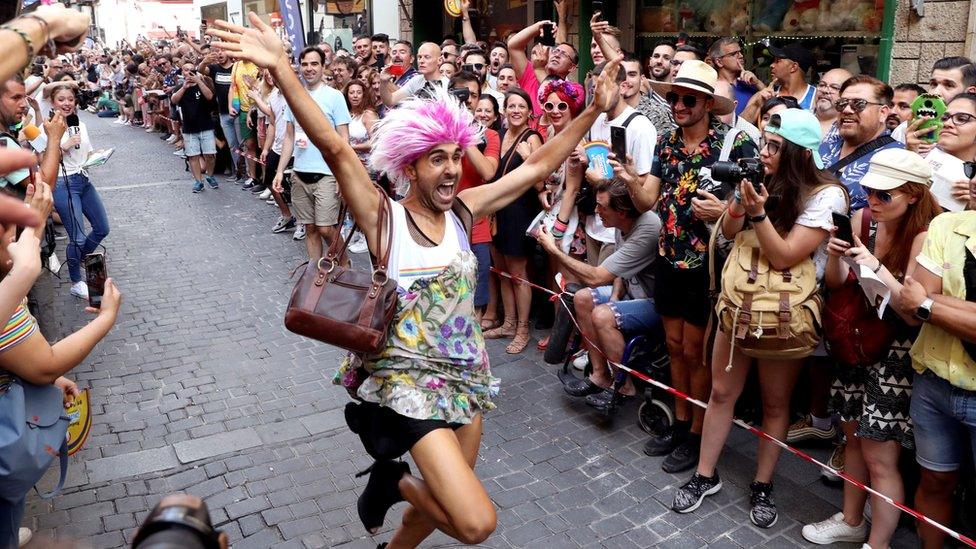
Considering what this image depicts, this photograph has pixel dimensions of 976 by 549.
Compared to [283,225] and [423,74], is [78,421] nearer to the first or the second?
[423,74]

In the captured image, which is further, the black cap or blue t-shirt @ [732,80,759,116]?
blue t-shirt @ [732,80,759,116]

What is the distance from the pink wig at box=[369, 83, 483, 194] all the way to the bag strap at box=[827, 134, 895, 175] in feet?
7.41

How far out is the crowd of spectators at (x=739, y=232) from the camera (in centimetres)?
350

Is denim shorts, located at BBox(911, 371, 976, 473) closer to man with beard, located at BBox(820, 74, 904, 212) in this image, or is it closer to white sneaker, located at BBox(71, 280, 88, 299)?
man with beard, located at BBox(820, 74, 904, 212)

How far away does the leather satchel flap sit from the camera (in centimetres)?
311

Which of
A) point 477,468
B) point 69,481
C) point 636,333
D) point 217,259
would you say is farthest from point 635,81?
point 217,259

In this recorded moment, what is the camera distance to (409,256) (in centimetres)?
337

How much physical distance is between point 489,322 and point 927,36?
4846 mm

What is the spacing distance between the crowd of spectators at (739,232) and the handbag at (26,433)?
1.31 meters

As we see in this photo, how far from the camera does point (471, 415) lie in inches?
136

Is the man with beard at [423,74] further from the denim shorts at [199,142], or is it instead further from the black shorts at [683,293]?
the denim shorts at [199,142]

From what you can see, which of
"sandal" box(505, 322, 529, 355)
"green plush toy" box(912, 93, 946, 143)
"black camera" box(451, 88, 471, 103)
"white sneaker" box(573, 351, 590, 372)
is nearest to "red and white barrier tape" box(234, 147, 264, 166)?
"black camera" box(451, 88, 471, 103)

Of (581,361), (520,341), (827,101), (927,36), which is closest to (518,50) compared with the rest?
(520,341)

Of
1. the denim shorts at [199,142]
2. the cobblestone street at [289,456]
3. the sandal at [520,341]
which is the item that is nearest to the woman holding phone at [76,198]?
the cobblestone street at [289,456]
